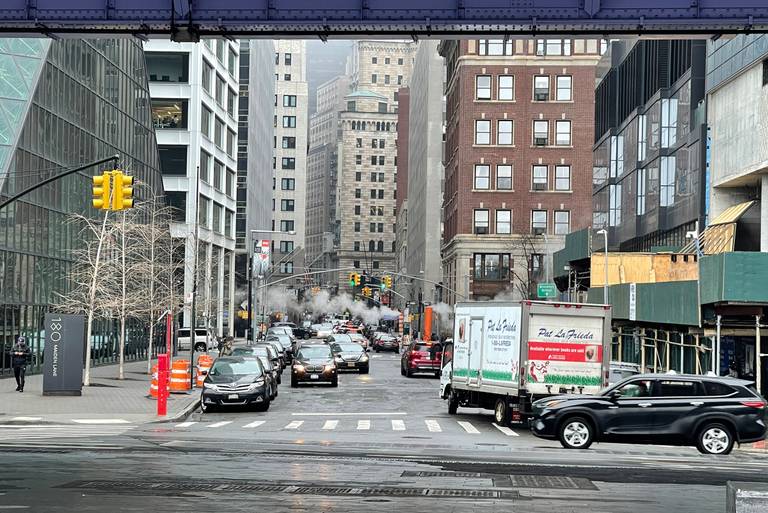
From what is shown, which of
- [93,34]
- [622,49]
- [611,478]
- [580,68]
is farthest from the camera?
[580,68]

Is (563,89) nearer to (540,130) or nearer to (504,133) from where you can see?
(540,130)

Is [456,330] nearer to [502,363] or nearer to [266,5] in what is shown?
[502,363]

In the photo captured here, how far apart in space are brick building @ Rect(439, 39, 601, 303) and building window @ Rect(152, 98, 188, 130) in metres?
23.8

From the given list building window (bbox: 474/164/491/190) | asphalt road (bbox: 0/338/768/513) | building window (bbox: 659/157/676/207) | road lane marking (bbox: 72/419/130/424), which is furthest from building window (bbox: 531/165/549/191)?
road lane marking (bbox: 72/419/130/424)

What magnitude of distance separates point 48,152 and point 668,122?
3231cm

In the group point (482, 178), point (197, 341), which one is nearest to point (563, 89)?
point (482, 178)

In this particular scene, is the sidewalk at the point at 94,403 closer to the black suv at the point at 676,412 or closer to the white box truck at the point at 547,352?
the white box truck at the point at 547,352

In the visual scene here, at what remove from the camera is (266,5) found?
64.2 ft

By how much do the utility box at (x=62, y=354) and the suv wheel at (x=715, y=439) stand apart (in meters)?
22.2

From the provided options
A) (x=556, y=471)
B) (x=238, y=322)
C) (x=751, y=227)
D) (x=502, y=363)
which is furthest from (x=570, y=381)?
(x=238, y=322)

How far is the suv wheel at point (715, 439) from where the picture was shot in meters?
24.2

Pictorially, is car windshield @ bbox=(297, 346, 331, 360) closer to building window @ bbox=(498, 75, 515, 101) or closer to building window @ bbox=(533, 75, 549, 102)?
building window @ bbox=(498, 75, 515, 101)

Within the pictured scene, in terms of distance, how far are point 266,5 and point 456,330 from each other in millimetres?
17404

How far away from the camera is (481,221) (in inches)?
3920
